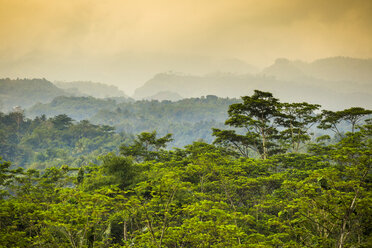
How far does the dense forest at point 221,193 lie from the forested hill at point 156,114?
8269 cm

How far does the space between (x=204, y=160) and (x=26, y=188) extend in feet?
33.6

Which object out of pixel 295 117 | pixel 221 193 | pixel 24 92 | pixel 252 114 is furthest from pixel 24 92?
pixel 221 193

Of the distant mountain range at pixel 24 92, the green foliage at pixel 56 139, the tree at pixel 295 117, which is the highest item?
the distant mountain range at pixel 24 92

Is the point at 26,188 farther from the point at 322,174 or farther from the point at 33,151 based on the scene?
the point at 33,151

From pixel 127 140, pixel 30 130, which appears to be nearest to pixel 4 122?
pixel 30 130

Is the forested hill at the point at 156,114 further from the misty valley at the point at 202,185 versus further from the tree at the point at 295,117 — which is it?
the tree at the point at 295,117

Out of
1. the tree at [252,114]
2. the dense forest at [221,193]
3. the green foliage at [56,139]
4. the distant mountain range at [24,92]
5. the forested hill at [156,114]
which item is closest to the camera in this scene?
the dense forest at [221,193]

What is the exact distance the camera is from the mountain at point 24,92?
17354cm

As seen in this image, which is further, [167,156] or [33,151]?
[33,151]

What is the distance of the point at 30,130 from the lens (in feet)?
239

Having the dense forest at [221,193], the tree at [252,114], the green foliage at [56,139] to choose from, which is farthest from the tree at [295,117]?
the green foliage at [56,139]

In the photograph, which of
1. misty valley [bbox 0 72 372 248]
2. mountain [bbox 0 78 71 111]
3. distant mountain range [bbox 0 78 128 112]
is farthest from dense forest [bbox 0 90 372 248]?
mountain [bbox 0 78 71 111]

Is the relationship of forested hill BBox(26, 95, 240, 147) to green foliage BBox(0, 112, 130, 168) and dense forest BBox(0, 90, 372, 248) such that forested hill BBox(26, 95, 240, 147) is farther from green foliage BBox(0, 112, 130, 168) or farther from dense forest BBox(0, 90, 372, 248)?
dense forest BBox(0, 90, 372, 248)

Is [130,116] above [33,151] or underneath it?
above
